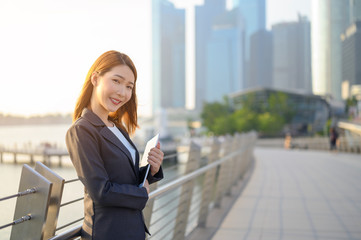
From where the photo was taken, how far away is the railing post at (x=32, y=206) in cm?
124

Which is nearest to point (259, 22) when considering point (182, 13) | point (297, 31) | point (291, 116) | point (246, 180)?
point (297, 31)

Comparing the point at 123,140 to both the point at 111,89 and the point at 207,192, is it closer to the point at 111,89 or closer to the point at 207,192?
the point at 111,89

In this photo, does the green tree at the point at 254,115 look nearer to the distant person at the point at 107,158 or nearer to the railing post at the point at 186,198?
the railing post at the point at 186,198

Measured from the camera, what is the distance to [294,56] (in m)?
129

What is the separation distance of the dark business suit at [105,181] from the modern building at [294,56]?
126 metres

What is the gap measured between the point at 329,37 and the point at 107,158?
44585mm

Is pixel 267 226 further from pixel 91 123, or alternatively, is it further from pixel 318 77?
pixel 318 77

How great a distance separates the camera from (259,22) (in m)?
→ 155

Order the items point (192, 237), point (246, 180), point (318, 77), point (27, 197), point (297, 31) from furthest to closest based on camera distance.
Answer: point (297, 31) < point (318, 77) < point (246, 180) < point (192, 237) < point (27, 197)

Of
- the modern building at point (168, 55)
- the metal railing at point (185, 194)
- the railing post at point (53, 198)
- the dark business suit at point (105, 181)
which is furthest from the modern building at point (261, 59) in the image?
the railing post at point (53, 198)

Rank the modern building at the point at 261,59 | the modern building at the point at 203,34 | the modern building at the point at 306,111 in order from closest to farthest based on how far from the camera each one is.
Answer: the modern building at the point at 306,111
the modern building at the point at 261,59
the modern building at the point at 203,34

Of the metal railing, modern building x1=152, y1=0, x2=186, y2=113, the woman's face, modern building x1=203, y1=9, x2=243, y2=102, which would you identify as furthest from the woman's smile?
modern building x1=152, y1=0, x2=186, y2=113

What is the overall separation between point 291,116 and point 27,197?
198ft

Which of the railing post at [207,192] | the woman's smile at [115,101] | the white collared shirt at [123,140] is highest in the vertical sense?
the woman's smile at [115,101]
